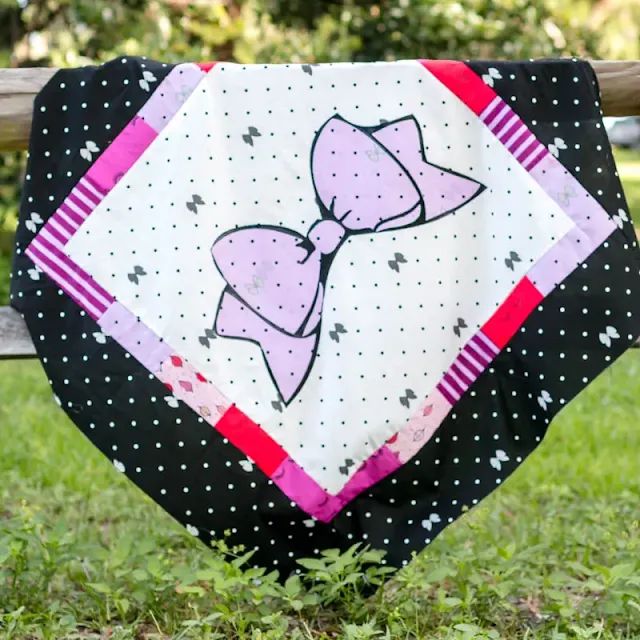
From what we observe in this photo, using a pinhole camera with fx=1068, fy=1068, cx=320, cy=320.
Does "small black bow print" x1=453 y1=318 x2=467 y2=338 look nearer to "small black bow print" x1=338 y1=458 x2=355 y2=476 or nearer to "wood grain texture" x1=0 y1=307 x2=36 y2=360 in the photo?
"small black bow print" x1=338 y1=458 x2=355 y2=476

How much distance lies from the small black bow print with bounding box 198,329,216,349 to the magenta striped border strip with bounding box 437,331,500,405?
1.87ft

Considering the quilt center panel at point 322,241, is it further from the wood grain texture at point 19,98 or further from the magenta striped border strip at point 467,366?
the wood grain texture at point 19,98

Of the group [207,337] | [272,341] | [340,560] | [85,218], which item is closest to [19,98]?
[85,218]

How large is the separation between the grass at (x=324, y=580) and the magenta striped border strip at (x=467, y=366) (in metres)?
0.40

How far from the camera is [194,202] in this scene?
2564mm

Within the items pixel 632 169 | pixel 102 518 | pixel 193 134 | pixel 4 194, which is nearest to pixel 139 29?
pixel 4 194

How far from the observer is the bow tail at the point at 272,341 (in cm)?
Result: 256

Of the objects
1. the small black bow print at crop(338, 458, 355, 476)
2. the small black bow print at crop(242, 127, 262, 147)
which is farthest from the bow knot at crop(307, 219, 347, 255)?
the small black bow print at crop(338, 458, 355, 476)

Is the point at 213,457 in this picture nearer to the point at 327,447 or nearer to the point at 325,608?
the point at 327,447

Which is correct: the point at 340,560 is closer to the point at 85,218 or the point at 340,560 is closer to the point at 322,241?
the point at 322,241

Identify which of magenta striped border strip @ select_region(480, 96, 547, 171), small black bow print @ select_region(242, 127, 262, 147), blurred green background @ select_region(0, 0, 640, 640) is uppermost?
magenta striped border strip @ select_region(480, 96, 547, 171)

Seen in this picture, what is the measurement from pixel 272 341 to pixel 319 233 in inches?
11.2

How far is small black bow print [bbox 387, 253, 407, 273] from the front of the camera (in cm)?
259

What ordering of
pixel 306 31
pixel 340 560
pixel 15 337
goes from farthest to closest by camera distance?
1. pixel 306 31
2. pixel 15 337
3. pixel 340 560
